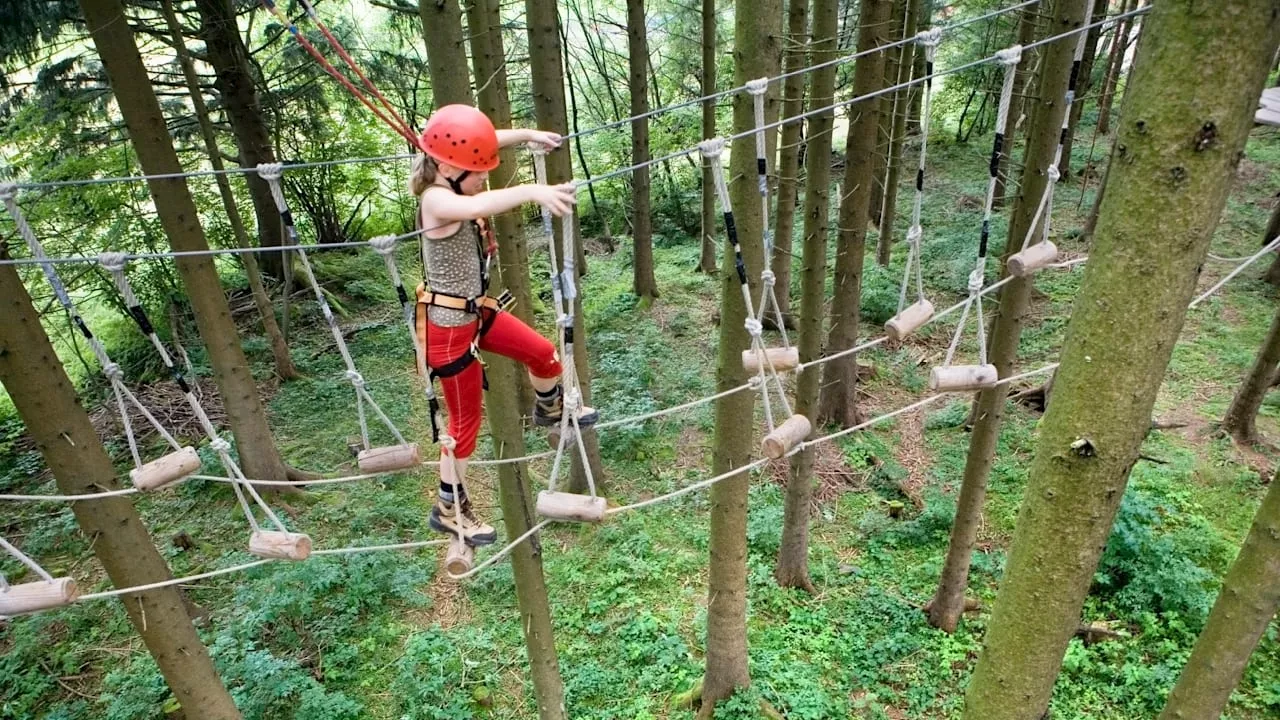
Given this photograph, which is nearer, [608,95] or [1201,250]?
[1201,250]

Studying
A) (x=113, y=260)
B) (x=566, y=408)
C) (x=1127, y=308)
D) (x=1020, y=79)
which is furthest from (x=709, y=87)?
(x=1127, y=308)

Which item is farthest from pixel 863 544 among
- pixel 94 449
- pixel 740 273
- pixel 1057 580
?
pixel 94 449

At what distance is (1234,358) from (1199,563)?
2753mm

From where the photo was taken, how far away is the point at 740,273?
2379 millimetres

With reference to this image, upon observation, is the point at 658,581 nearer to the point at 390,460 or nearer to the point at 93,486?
the point at 390,460

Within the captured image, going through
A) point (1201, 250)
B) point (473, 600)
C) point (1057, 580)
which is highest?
point (1201, 250)

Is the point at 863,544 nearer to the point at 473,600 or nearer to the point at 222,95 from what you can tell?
the point at 473,600

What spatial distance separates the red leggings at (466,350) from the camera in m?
2.35

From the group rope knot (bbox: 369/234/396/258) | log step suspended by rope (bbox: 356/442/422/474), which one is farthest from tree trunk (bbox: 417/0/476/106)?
log step suspended by rope (bbox: 356/442/422/474)

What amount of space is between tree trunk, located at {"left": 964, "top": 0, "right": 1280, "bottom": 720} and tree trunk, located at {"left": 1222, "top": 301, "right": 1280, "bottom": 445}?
4451mm

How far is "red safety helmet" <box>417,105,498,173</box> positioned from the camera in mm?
2051

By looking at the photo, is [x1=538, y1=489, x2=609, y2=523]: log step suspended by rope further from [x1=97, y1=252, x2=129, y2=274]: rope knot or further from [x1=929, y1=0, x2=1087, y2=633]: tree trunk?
[x1=929, y1=0, x2=1087, y2=633]: tree trunk

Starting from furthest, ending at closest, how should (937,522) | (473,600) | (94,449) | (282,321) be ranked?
(282,321), (937,522), (473,600), (94,449)

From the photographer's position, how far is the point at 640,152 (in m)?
7.67
